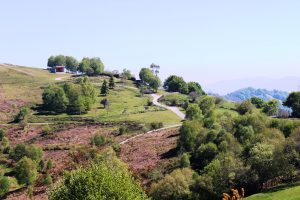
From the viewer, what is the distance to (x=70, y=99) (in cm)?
16212

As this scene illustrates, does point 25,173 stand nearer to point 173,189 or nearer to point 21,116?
point 173,189

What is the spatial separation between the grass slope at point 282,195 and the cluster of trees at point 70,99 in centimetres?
11208

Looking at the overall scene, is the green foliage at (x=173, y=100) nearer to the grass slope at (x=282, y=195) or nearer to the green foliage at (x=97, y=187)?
the grass slope at (x=282, y=195)

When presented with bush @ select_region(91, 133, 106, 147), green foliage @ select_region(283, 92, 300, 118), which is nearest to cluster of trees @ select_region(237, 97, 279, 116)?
green foliage @ select_region(283, 92, 300, 118)

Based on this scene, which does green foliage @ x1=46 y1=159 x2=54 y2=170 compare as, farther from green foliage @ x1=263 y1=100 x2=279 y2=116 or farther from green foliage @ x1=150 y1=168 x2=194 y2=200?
green foliage @ x1=263 y1=100 x2=279 y2=116

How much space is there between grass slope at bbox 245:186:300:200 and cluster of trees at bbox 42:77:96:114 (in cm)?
11208

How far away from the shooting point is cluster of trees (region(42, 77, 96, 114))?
160m

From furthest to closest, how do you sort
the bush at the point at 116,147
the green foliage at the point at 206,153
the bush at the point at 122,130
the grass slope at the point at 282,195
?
the bush at the point at 122,130
the bush at the point at 116,147
the green foliage at the point at 206,153
the grass slope at the point at 282,195

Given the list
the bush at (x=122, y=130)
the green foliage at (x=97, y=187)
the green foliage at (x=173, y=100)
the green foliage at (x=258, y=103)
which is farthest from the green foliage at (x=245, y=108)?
the green foliage at (x=97, y=187)

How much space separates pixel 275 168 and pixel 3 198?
59365 mm

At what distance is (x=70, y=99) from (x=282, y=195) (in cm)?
12152

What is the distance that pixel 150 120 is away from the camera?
455 feet

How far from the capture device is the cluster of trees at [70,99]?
525ft

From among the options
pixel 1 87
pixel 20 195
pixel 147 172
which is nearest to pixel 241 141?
pixel 147 172
